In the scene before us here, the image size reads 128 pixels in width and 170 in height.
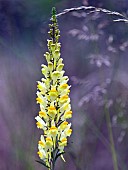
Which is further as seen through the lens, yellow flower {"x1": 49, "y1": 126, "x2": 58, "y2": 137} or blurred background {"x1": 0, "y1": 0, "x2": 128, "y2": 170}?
blurred background {"x1": 0, "y1": 0, "x2": 128, "y2": 170}

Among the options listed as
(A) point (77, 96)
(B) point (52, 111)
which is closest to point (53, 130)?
(B) point (52, 111)

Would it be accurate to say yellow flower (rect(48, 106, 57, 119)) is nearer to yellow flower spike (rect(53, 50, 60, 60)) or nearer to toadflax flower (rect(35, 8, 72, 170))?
toadflax flower (rect(35, 8, 72, 170))

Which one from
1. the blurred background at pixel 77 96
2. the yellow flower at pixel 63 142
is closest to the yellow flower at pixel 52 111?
the yellow flower at pixel 63 142

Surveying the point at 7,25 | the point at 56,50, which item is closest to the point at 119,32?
the point at 7,25

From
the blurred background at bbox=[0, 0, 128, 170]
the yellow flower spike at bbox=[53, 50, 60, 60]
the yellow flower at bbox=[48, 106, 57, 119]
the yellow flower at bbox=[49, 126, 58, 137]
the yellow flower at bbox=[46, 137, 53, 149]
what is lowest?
the yellow flower at bbox=[46, 137, 53, 149]

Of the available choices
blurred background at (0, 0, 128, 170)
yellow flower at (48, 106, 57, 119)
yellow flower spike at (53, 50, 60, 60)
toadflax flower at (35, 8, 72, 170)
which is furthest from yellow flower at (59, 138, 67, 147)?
blurred background at (0, 0, 128, 170)

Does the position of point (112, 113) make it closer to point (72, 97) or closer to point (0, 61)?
point (72, 97)
